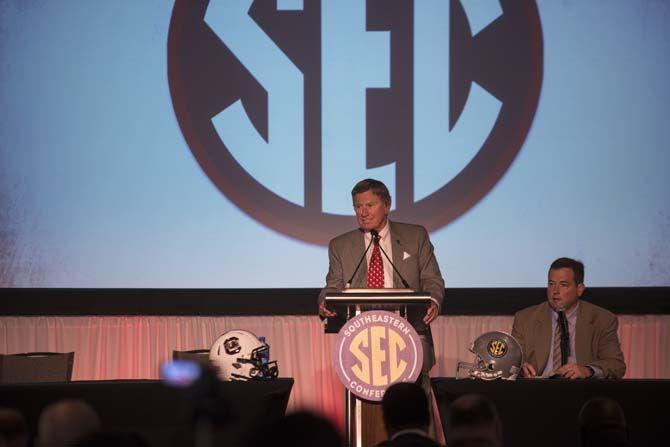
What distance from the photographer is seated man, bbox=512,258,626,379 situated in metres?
5.59

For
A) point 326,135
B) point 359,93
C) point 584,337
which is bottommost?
point 584,337

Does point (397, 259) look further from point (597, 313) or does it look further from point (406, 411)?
point (406, 411)

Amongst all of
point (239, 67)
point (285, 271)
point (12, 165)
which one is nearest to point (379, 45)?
point (239, 67)

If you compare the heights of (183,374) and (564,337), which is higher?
(564,337)

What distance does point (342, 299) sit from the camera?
14.7 feet

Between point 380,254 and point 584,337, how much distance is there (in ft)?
4.13

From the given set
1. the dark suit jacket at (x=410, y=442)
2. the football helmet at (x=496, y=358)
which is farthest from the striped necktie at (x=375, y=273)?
the dark suit jacket at (x=410, y=442)

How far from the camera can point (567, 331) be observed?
5.67 metres

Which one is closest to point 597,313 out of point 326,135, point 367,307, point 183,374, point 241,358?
point 367,307

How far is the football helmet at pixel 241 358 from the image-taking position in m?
4.85

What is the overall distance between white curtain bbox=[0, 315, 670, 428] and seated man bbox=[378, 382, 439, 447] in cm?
427

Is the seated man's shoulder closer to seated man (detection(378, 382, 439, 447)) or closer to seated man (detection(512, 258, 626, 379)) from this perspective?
seated man (detection(512, 258, 626, 379))

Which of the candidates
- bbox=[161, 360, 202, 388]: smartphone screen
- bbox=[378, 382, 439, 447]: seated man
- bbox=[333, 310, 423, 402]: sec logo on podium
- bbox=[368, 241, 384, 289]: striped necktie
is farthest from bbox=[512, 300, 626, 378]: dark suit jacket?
bbox=[161, 360, 202, 388]: smartphone screen

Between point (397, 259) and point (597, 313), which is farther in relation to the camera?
point (597, 313)
